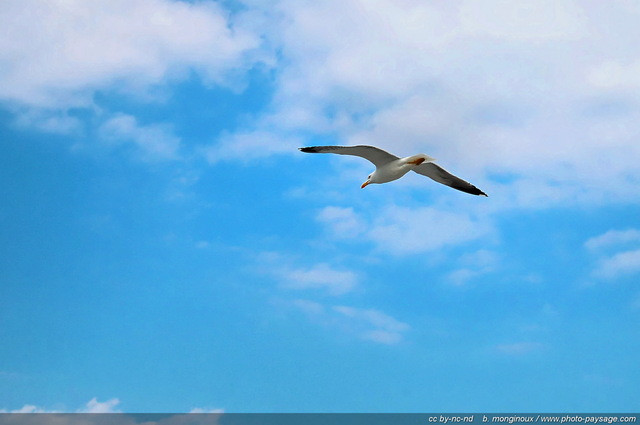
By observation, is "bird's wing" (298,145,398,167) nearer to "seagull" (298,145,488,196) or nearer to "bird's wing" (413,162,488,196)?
"seagull" (298,145,488,196)

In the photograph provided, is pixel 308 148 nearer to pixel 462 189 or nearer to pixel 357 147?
pixel 357 147

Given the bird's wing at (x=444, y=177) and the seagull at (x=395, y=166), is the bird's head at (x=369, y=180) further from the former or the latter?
the bird's wing at (x=444, y=177)

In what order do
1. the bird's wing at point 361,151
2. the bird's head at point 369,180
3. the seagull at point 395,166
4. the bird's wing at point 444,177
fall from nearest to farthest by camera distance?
the bird's wing at point 361,151, the seagull at point 395,166, the bird's head at point 369,180, the bird's wing at point 444,177

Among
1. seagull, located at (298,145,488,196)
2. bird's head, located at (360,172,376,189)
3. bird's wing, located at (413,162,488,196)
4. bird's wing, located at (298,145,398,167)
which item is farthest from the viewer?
bird's wing, located at (413,162,488,196)

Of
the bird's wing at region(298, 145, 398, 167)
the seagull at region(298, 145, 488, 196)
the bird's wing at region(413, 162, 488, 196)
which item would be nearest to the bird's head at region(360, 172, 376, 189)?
the seagull at region(298, 145, 488, 196)

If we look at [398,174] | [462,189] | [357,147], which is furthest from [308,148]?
[462,189]

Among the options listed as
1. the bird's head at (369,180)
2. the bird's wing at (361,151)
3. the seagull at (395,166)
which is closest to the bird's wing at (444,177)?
the seagull at (395,166)

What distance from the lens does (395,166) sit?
1959 centimetres

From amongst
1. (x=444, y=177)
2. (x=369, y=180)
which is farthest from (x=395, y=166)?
(x=444, y=177)

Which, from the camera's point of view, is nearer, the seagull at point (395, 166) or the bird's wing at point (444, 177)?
the seagull at point (395, 166)

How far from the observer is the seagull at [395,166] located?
19.0 meters

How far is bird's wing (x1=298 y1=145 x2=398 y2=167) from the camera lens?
1881cm

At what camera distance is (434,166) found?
20562 mm

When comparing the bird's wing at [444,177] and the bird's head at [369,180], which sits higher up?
the bird's wing at [444,177]
